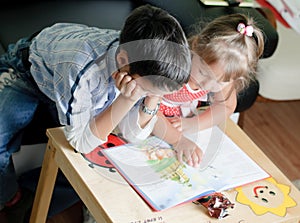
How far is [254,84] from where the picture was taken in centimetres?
179

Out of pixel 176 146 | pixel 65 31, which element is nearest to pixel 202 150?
pixel 176 146

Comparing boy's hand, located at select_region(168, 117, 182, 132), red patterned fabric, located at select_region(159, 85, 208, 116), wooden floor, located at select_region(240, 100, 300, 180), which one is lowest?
wooden floor, located at select_region(240, 100, 300, 180)

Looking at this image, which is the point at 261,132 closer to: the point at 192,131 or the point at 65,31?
the point at 192,131

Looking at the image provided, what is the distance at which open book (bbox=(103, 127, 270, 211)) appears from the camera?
128 centimetres

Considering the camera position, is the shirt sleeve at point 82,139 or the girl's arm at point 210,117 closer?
the shirt sleeve at point 82,139

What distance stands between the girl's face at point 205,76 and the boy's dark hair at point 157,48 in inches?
2.8

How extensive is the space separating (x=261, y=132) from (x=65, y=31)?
97cm

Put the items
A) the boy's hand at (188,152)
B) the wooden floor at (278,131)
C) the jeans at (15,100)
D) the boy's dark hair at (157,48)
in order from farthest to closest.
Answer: the wooden floor at (278,131) < the jeans at (15,100) < the boy's hand at (188,152) < the boy's dark hair at (157,48)

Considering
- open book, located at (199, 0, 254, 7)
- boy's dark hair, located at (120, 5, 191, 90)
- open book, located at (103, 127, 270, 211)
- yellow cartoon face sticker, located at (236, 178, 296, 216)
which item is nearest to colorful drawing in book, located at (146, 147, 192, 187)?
open book, located at (103, 127, 270, 211)

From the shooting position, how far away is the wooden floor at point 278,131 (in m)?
2.04

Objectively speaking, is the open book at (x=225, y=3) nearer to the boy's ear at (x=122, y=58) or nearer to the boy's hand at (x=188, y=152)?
the boy's hand at (x=188, y=152)

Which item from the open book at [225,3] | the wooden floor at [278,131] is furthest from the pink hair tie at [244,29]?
the wooden floor at [278,131]

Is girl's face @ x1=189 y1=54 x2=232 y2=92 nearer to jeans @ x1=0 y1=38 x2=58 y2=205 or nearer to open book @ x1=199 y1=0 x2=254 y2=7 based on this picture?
jeans @ x1=0 y1=38 x2=58 y2=205

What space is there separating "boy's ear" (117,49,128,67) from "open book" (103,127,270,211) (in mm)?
257
